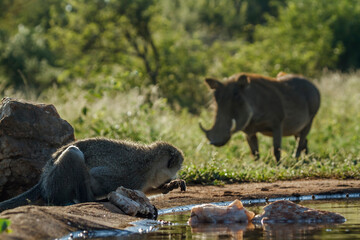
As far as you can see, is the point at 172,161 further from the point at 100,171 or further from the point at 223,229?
the point at 223,229

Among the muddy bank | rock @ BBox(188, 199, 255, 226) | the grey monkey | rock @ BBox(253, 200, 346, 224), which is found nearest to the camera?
the muddy bank

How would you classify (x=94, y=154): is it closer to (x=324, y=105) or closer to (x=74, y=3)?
(x=324, y=105)

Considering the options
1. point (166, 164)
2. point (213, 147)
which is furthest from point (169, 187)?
point (213, 147)

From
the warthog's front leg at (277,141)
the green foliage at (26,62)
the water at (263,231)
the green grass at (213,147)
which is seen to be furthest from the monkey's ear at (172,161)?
the green foliage at (26,62)

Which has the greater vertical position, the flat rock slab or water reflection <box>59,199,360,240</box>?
the flat rock slab

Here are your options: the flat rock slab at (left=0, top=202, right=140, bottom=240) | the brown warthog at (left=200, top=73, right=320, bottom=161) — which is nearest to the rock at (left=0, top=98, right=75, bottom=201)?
the flat rock slab at (left=0, top=202, right=140, bottom=240)

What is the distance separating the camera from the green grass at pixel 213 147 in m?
Result: 11.0

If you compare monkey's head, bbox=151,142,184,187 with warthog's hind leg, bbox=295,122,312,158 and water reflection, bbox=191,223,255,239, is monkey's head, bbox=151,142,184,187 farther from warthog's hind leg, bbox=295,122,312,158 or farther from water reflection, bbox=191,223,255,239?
warthog's hind leg, bbox=295,122,312,158

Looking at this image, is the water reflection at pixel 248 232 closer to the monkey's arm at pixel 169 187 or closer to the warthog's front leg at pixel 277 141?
the monkey's arm at pixel 169 187

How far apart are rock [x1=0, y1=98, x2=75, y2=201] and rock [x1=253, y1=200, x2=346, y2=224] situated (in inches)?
122

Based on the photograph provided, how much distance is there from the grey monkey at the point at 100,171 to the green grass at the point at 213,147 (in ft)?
7.24

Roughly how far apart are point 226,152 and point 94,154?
22.4 ft

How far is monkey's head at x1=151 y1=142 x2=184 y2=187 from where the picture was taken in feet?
26.3

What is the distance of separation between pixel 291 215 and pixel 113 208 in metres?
1.88
